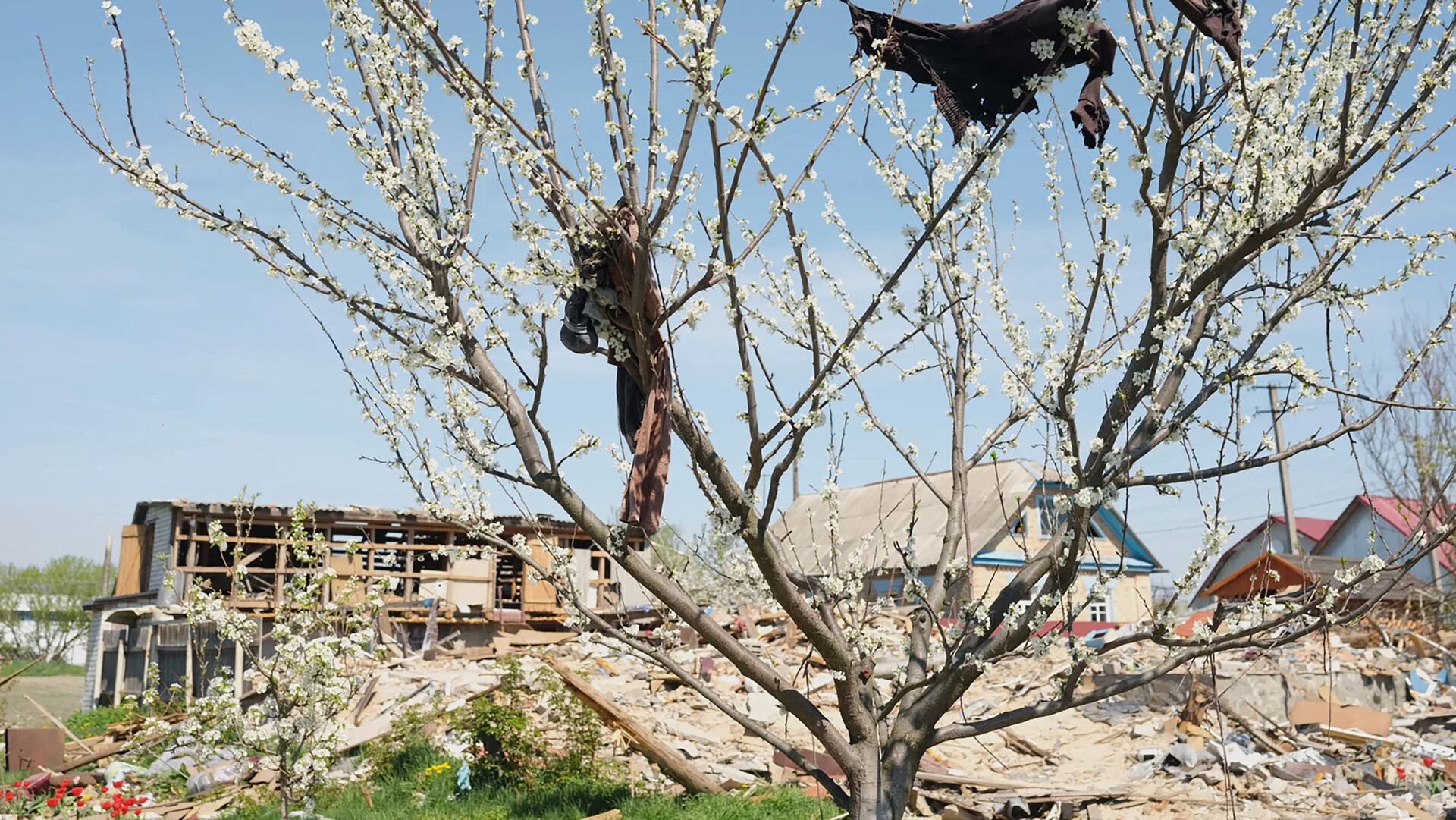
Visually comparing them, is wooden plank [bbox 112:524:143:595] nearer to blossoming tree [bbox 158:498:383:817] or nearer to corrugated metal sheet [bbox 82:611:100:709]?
corrugated metal sheet [bbox 82:611:100:709]

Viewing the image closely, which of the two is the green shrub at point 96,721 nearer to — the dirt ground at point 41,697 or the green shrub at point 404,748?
the dirt ground at point 41,697

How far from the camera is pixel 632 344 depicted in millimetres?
3855

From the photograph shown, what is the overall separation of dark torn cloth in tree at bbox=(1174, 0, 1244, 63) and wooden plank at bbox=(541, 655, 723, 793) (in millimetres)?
7974

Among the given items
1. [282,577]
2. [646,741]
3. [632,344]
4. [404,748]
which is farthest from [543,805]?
[282,577]

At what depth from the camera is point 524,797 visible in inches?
372

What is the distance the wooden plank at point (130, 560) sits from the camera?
2361cm

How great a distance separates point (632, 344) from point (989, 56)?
5.49 ft

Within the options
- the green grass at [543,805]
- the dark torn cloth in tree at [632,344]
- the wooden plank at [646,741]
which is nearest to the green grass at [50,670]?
the green grass at [543,805]

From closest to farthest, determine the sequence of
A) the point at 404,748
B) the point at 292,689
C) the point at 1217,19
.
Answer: the point at 1217,19 < the point at 292,689 < the point at 404,748

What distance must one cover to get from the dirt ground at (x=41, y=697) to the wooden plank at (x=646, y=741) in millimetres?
8437

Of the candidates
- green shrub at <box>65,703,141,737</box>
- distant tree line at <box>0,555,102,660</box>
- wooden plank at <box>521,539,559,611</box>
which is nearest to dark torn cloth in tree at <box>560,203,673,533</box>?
green shrub at <box>65,703,141,737</box>

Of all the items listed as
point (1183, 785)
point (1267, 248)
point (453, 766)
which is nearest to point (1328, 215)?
point (1267, 248)

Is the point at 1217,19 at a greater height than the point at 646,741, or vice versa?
the point at 1217,19

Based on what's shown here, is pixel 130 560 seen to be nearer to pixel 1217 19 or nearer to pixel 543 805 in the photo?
pixel 543 805
